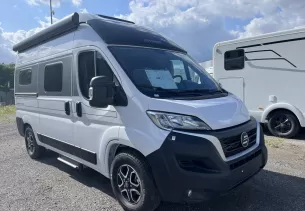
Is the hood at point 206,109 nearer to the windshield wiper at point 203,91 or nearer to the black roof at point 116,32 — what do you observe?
the windshield wiper at point 203,91

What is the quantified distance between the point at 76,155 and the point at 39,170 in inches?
57.0

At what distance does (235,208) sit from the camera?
358cm

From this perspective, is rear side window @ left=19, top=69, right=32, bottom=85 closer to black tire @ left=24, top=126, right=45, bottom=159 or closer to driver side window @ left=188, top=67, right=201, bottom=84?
black tire @ left=24, top=126, right=45, bottom=159

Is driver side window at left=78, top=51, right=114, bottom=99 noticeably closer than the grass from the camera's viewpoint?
Yes

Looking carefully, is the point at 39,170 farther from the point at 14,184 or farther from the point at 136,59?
the point at 136,59

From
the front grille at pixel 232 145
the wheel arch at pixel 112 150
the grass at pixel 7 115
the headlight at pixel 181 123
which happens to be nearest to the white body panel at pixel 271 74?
the front grille at pixel 232 145

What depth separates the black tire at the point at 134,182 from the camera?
10.4ft

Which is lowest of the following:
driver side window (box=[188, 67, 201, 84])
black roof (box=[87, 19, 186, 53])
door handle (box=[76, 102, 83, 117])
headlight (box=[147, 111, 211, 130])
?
headlight (box=[147, 111, 211, 130])

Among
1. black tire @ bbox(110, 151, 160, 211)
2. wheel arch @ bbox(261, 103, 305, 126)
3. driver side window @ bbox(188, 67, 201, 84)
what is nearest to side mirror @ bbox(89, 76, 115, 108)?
black tire @ bbox(110, 151, 160, 211)

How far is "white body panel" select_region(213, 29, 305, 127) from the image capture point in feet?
24.3

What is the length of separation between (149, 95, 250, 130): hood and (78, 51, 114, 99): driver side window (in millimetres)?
856

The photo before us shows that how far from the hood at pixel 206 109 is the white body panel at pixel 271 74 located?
4.90 m

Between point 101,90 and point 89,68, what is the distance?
0.87m

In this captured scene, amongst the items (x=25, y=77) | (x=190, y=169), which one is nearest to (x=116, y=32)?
(x=190, y=169)
